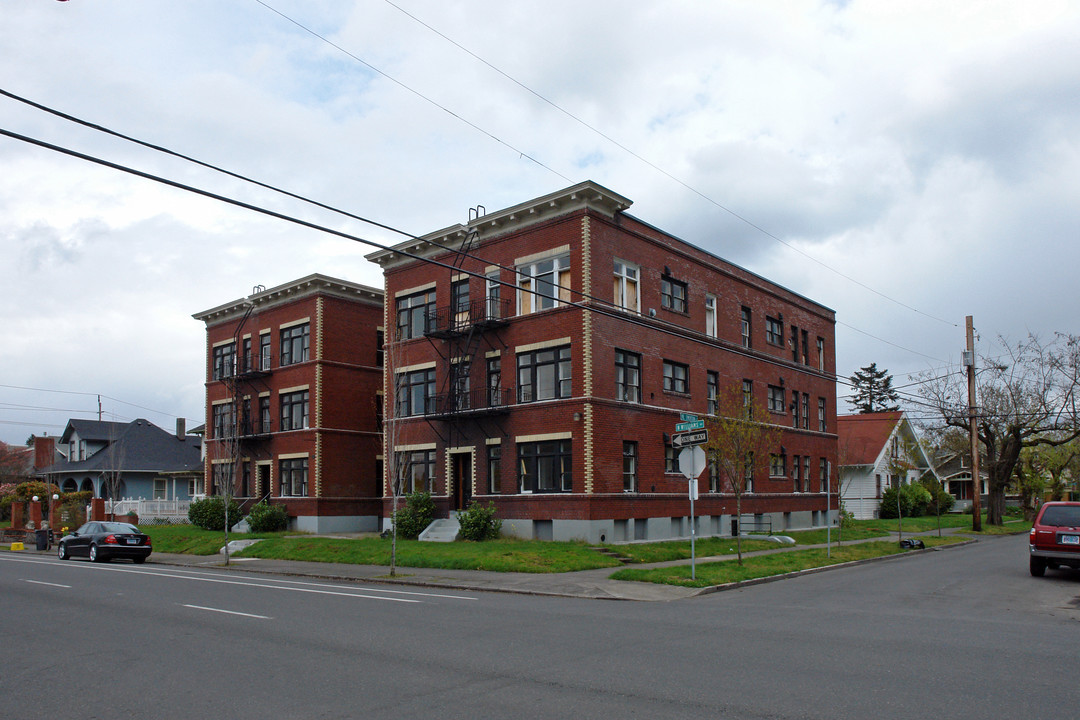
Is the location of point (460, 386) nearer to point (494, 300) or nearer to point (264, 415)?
point (494, 300)

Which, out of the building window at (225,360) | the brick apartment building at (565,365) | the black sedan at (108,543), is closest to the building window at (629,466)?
the brick apartment building at (565,365)

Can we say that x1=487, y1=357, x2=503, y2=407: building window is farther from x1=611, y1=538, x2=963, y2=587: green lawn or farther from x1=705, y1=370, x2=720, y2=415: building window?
x1=611, y1=538, x2=963, y2=587: green lawn

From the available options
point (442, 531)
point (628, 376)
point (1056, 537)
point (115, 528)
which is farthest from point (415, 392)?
point (1056, 537)

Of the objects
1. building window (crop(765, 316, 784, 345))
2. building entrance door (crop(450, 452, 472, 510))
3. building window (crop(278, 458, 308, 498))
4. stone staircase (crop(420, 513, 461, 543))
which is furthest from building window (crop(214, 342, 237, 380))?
building window (crop(765, 316, 784, 345))

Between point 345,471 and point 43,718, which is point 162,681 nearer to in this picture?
point 43,718

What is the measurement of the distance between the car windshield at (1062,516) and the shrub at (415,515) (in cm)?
2045

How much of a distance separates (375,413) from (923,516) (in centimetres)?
3861

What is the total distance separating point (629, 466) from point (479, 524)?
5.61m

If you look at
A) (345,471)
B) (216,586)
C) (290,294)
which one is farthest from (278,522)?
(216,586)

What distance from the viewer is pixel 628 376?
99.6 feet

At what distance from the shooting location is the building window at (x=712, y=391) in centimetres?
3469

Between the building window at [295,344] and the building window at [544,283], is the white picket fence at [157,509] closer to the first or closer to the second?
the building window at [295,344]

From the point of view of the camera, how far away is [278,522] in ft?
128

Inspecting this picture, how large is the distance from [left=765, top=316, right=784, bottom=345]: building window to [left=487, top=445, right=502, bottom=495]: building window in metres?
15.5
